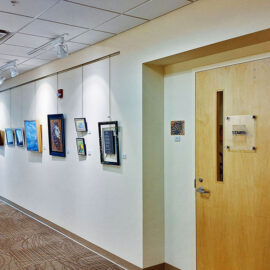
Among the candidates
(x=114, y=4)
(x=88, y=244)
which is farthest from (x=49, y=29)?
(x=88, y=244)

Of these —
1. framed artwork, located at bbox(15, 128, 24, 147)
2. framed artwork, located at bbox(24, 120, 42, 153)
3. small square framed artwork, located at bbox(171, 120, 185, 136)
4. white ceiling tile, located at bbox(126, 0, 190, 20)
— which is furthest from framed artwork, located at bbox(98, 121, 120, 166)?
framed artwork, located at bbox(15, 128, 24, 147)

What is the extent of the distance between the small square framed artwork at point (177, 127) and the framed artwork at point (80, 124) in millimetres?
1568

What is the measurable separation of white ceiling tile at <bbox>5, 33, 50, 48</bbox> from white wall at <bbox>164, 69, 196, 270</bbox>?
1852mm

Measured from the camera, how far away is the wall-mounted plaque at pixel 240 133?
319cm

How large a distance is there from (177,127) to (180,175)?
1.84 ft

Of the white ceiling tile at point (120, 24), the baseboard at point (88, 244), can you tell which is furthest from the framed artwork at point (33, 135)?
the white ceiling tile at point (120, 24)

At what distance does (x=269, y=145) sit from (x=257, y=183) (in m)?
0.37

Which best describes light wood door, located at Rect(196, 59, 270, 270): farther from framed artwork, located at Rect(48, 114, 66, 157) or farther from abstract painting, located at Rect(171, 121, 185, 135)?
framed artwork, located at Rect(48, 114, 66, 157)

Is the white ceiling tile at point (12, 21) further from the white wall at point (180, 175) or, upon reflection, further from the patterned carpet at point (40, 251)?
the patterned carpet at point (40, 251)

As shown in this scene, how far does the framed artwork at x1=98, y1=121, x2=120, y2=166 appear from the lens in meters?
4.38

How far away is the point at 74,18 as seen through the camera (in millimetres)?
3732

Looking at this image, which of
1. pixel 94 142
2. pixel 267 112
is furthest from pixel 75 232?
pixel 267 112

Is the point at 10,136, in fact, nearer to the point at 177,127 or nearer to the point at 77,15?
the point at 77,15

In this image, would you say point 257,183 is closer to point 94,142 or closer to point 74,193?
point 94,142
